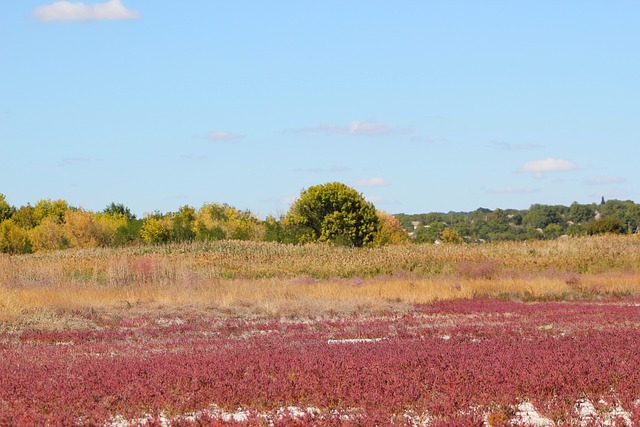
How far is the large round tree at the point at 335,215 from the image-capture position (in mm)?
75438

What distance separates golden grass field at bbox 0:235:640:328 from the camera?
2581 cm

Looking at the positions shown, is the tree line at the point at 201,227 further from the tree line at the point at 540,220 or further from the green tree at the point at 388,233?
the tree line at the point at 540,220

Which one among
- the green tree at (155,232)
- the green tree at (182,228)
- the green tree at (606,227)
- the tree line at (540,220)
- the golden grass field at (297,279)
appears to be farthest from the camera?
the tree line at (540,220)

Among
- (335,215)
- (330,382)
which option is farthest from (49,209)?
(330,382)

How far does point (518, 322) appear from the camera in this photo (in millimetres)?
21672

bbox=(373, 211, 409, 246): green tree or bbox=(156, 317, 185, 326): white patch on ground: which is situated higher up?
bbox=(373, 211, 409, 246): green tree

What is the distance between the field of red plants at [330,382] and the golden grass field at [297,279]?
842 cm

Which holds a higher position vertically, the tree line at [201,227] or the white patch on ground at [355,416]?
the tree line at [201,227]

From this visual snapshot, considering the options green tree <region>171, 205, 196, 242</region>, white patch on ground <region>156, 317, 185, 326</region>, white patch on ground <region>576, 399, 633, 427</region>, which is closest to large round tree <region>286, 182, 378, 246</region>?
green tree <region>171, 205, 196, 242</region>

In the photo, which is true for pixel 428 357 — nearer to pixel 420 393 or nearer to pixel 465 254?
pixel 420 393

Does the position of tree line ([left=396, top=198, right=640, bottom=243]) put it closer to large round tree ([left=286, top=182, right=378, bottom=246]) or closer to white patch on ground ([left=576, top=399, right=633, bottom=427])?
large round tree ([left=286, top=182, right=378, bottom=246])

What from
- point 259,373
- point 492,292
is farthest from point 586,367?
point 492,292

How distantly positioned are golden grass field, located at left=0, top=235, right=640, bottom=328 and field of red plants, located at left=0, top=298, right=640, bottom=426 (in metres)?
8.42

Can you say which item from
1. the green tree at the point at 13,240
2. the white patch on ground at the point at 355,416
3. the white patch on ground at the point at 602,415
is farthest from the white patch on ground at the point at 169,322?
the green tree at the point at 13,240
